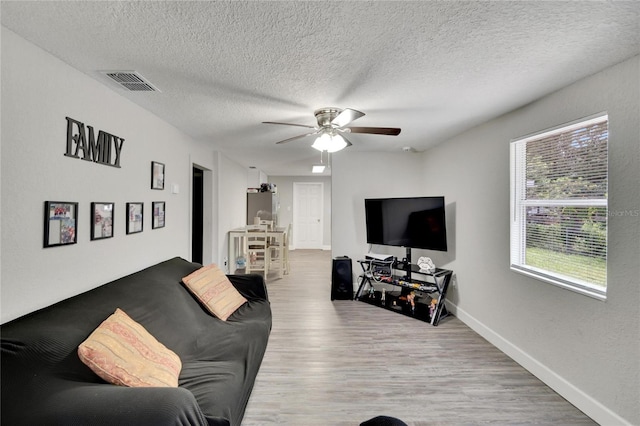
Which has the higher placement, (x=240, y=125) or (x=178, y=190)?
(x=240, y=125)

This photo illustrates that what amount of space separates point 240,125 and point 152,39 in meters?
1.61

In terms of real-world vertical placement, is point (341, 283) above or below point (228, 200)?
below

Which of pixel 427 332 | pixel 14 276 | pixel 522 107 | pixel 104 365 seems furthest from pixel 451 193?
pixel 14 276

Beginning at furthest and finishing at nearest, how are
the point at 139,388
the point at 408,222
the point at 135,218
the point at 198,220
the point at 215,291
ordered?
1. the point at 198,220
2. the point at 408,222
3. the point at 215,291
4. the point at 135,218
5. the point at 139,388

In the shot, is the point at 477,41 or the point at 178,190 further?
the point at 178,190

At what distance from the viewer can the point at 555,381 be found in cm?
219

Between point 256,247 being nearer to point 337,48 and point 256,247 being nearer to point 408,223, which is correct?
point 408,223

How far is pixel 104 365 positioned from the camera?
52.0 inches

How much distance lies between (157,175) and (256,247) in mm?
3176

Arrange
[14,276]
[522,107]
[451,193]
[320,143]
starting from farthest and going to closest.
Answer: [451,193] → [320,143] → [522,107] → [14,276]

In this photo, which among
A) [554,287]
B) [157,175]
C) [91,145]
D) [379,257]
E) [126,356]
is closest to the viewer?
[126,356]

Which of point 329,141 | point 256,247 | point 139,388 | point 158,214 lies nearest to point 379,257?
point 329,141

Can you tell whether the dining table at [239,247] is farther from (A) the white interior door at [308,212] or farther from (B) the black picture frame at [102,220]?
(B) the black picture frame at [102,220]

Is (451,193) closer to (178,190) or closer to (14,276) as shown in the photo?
(178,190)
